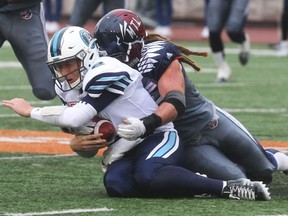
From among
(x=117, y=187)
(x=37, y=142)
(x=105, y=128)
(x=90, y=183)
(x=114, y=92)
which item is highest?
(x=114, y=92)

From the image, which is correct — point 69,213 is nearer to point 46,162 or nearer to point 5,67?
point 46,162

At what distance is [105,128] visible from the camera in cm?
543

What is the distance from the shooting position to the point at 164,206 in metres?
5.24

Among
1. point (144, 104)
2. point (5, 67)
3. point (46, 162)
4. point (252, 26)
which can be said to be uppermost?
point (144, 104)

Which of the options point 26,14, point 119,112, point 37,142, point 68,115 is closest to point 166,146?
point 119,112

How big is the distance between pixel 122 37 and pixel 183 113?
0.50 meters

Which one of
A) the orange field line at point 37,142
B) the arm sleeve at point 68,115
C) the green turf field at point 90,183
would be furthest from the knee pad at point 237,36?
the arm sleeve at point 68,115

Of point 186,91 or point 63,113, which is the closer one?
point 63,113

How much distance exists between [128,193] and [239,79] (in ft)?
24.2

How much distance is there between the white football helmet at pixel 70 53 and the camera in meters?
5.44

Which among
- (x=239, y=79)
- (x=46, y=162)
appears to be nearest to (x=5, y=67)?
(x=239, y=79)

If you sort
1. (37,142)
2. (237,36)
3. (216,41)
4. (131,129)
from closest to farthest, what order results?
1. (131,129)
2. (37,142)
3. (216,41)
4. (237,36)

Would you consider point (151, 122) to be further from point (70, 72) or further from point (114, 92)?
point (70, 72)

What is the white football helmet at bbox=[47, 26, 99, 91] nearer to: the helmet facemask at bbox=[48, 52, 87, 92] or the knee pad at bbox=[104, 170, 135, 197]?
the helmet facemask at bbox=[48, 52, 87, 92]
